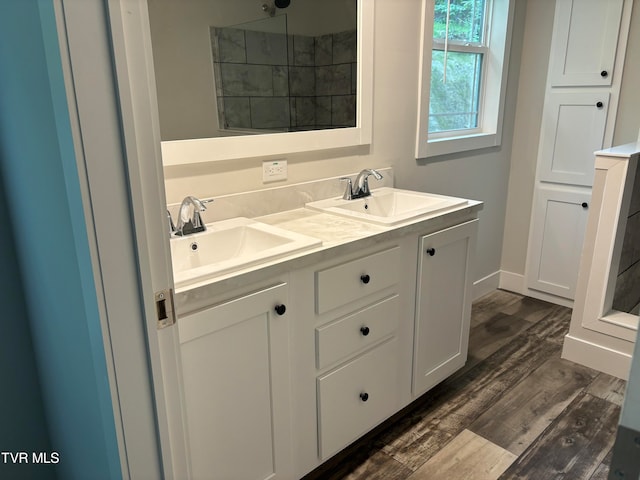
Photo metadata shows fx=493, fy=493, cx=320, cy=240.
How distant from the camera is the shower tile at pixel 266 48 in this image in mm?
1828

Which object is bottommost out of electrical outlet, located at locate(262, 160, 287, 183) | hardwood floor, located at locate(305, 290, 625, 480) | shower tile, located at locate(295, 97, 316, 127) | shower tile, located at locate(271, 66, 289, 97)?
hardwood floor, located at locate(305, 290, 625, 480)

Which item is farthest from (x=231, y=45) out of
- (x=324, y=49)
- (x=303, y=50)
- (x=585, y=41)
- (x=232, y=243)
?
(x=585, y=41)

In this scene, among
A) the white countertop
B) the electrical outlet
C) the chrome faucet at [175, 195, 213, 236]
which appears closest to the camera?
the white countertop

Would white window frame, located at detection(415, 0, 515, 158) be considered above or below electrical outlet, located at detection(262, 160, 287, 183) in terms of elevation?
above

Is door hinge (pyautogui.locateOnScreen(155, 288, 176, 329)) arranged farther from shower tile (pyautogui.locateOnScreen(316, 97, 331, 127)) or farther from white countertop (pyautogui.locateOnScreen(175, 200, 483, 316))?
shower tile (pyautogui.locateOnScreen(316, 97, 331, 127))

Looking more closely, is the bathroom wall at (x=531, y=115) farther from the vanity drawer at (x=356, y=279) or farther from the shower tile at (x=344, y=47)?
the vanity drawer at (x=356, y=279)

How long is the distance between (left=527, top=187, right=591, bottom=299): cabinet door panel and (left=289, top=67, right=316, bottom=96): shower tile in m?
1.87

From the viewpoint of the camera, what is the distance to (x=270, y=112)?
Answer: 193cm

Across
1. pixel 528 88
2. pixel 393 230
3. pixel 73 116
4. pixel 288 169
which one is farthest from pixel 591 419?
pixel 73 116

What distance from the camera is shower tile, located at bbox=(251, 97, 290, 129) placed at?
1.88 meters

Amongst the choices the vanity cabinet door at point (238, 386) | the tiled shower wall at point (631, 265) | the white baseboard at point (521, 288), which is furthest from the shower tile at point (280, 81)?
the white baseboard at point (521, 288)

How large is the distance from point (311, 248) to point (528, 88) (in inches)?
91.3

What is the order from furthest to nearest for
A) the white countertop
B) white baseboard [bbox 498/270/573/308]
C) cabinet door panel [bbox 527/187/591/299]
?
white baseboard [bbox 498/270/573/308]
cabinet door panel [bbox 527/187/591/299]
the white countertop

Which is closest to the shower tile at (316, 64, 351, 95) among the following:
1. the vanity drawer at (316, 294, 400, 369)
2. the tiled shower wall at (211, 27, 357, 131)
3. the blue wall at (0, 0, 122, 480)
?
the tiled shower wall at (211, 27, 357, 131)
